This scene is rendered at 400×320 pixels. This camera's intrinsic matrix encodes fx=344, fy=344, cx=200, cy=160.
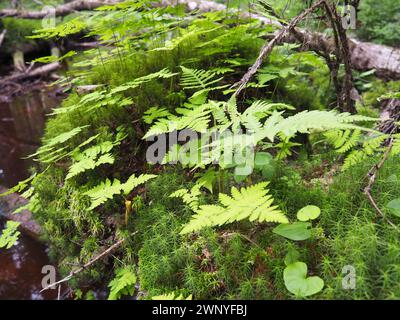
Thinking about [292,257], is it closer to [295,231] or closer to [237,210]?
[295,231]

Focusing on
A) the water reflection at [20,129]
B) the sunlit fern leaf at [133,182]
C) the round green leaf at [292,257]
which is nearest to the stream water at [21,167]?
the water reflection at [20,129]

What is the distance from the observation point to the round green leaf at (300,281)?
5.80 feet

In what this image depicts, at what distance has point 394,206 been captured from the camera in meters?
2.02

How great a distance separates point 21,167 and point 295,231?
512 centimetres

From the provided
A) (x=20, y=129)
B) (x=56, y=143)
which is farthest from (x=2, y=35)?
(x=56, y=143)

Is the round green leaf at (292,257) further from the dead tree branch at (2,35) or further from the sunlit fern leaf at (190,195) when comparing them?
the dead tree branch at (2,35)

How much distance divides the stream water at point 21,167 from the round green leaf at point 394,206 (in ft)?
10.8

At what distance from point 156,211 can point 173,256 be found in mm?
479

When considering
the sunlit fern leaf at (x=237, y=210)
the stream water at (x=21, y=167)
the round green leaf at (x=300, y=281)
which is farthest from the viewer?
the stream water at (x=21, y=167)

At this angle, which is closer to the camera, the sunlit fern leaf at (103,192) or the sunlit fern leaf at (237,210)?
the sunlit fern leaf at (237,210)

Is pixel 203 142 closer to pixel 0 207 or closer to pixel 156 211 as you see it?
pixel 156 211

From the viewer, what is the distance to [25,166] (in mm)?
5711

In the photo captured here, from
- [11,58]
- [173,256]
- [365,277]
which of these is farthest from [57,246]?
[11,58]

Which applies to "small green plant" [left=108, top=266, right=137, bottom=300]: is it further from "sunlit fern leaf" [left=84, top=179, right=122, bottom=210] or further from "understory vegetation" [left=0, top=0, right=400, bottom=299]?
"sunlit fern leaf" [left=84, top=179, right=122, bottom=210]
